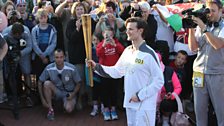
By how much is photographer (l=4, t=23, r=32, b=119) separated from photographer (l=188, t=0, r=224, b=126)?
323 cm

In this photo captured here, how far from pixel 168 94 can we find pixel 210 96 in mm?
1114

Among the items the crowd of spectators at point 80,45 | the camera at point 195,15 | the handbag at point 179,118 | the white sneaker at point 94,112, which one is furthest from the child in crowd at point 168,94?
the camera at point 195,15

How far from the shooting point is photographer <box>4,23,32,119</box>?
7.15 m

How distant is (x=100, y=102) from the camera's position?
24.4ft

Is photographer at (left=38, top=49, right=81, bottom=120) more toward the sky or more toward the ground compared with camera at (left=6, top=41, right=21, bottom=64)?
more toward the ground

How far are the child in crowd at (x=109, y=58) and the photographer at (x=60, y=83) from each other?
1.70 feet

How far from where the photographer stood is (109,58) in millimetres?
6949

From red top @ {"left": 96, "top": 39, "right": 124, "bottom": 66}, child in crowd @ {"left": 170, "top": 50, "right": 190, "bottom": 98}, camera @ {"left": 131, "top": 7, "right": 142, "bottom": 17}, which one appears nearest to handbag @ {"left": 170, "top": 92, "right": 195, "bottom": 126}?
child in crowd @ {"left": 170, "top": 50, "right": 190, "bottom": 98}

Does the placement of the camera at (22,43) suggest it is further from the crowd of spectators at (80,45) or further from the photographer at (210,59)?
the photographer at (210,59)

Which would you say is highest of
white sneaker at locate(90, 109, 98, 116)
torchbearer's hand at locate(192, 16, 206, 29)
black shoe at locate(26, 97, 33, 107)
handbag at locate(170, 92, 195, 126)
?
torchbearer's hand at locate(192, 16, 206, 29)

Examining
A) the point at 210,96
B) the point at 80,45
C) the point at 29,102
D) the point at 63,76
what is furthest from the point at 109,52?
the point at 210,96

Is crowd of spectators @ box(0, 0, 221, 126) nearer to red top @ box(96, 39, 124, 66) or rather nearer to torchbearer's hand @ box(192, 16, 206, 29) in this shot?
red top @ box(96, 39, 124, 66)

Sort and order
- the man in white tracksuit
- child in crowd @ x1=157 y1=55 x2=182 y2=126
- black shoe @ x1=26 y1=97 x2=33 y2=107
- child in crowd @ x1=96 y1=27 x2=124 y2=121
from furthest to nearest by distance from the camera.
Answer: black shoe @ x1=26 y1=97 x2=33 y2=107, child in crowd @ x1=96 y1=27 x2=124 y2=121, child in crowd @ x1=157 y1=55 x2=182 y2=126, the man in white tracksuit

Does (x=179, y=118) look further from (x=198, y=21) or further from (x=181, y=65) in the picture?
(x=198, y=21)
